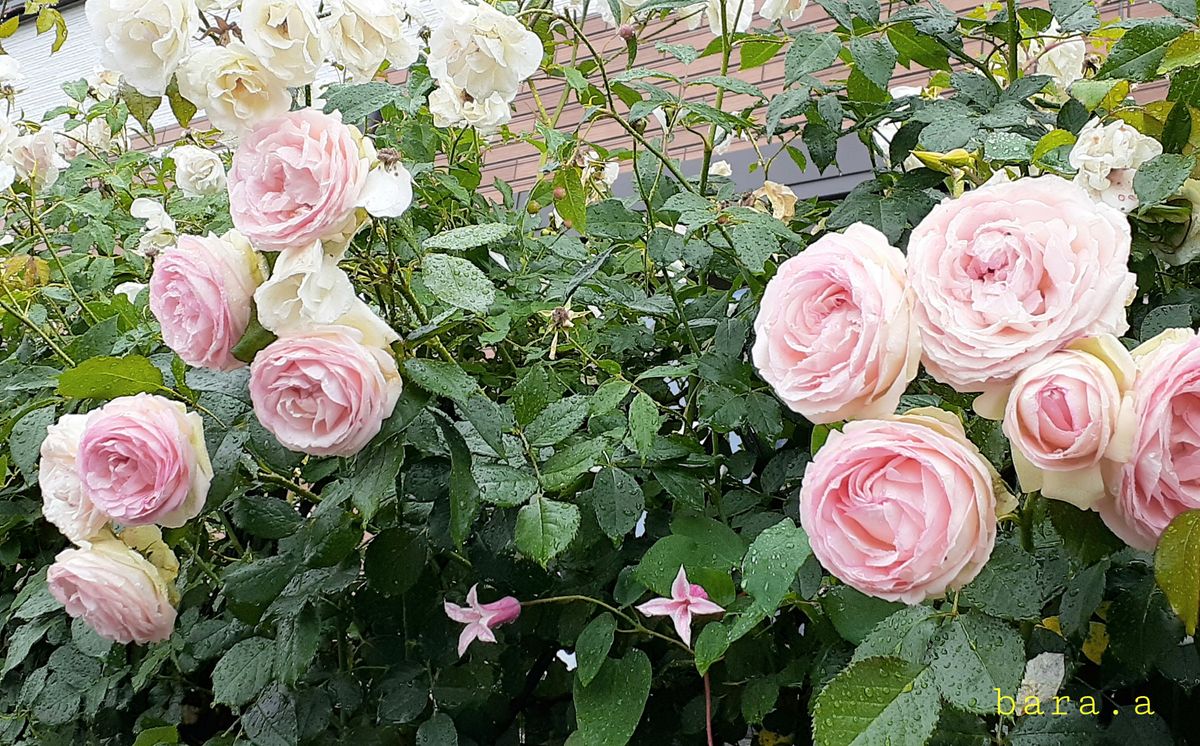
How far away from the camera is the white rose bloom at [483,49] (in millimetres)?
736

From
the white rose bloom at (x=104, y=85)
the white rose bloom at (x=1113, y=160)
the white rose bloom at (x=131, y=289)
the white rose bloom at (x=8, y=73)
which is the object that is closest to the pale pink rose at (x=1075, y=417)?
the white rose bloom at (x=1113, y=160)

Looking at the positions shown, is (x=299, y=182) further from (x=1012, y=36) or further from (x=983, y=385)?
(x=1012, y=36)

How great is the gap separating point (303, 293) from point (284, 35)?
19cm

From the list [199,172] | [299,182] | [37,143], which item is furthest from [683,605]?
[37,143]

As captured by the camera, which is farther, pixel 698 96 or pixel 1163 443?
pixel 698 96

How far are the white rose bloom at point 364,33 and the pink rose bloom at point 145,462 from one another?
0.98 feet

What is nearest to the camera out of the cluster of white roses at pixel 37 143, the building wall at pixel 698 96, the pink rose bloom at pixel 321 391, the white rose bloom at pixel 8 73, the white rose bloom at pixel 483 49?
the pink rose bloom at pixel 321 391

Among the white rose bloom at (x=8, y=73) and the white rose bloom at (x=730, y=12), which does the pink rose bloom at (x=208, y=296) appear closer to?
the white rose bloom at (x=730, y=12)

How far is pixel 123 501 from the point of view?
698mm

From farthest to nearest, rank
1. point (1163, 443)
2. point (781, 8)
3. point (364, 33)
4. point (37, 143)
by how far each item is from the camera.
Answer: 1. point (37, 143)
2. point (781, 8)
3. point (364, 33)
4. point (1163, 443)

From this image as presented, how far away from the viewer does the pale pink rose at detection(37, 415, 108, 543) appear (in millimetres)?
820

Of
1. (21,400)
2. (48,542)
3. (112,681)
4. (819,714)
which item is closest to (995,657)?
(819,714)

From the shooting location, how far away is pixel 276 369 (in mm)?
606

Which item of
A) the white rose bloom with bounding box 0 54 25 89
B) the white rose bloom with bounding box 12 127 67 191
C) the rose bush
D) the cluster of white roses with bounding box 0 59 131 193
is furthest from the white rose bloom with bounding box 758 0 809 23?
the white rose bloom with bounding box 0 54 25 89
